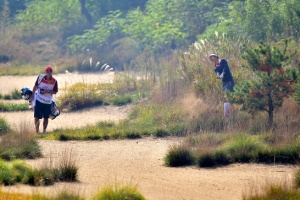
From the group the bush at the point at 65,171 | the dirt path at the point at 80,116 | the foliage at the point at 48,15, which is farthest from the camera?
the foliage at the point at 48,15

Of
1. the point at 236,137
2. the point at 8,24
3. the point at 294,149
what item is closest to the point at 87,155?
the point at 236,137

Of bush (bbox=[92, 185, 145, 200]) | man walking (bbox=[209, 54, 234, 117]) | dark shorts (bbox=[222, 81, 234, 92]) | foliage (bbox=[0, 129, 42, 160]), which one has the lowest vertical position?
bush (bbox=[92, 185, 145, 200])

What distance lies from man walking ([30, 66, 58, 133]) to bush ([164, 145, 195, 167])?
18.6ft

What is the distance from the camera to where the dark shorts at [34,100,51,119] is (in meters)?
17.8

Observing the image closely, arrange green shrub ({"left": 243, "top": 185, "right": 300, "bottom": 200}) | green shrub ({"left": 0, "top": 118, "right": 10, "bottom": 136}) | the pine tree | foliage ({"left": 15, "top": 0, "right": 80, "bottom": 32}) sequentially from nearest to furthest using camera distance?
green shrub ({"left": 243, "top": 185, "right": 300, "bottom": 200}) → the pine tree → green shrub ({"left": 0, "top": 118, "right": 10, "bottom": 136}) → foliage ({"left": 15, "top": 0, "right": 80, "bottom": 32})

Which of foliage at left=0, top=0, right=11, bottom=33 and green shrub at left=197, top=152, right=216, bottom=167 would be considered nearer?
green shrub at left=197, top=152, right=216, bottom=167

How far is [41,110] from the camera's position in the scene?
1786cm

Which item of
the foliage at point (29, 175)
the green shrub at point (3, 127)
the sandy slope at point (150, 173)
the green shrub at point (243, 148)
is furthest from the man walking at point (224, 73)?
the foliage at point (29, 175)

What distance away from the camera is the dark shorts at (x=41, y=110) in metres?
17.8

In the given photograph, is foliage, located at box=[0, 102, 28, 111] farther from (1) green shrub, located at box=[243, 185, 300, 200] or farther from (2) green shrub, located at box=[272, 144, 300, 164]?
(1) green shrub, located at box=[243, 185, 300, 200]

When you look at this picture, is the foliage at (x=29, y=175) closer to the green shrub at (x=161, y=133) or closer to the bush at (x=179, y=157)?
the bush at (x=179, y=157)

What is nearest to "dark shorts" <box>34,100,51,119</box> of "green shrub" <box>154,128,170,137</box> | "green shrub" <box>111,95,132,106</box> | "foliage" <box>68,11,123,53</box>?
"green shrub" <box>154,128,170,137</box>

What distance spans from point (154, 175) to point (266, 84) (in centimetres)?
499

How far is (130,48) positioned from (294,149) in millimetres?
28902
